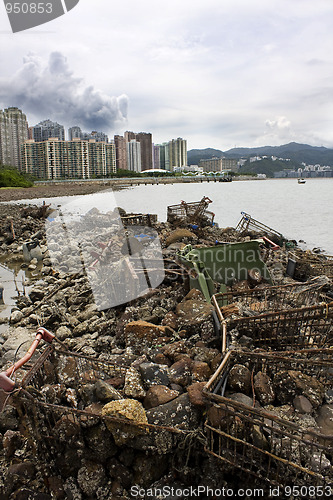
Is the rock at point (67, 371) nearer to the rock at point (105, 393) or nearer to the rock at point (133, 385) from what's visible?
the rock at point (105, 393)

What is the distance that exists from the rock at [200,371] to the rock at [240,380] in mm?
311

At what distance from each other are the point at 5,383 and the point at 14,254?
11.4 meters

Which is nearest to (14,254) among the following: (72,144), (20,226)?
(20,226)

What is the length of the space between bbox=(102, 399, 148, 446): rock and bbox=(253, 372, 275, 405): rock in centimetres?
105

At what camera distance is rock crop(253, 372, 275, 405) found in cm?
301

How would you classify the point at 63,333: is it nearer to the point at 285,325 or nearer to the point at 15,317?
the point at 15,317

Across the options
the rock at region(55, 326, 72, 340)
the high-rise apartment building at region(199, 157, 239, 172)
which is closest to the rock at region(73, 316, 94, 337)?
the rock at region(55, 326, 72, 340)

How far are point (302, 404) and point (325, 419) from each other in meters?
0.21

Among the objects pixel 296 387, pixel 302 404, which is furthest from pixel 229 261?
pixel 302 404

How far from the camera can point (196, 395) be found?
2.87 meters

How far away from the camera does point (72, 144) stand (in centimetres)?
9088

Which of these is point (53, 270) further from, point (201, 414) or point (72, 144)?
point (72, 144)

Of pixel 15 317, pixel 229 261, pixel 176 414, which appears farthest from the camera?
pixel 229 261

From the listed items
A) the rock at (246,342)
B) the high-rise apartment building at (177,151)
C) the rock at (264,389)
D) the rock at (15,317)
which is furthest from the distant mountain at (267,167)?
the rock at (264,389)
